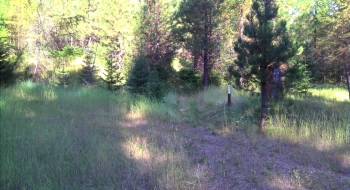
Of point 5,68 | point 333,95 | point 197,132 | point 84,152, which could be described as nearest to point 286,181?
point 84,152

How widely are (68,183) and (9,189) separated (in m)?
0.66

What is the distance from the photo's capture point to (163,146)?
4871 mm

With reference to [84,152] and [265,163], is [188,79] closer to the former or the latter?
[265,163]

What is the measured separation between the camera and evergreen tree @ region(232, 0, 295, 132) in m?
6.45

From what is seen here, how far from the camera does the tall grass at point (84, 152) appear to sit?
11.1 feet

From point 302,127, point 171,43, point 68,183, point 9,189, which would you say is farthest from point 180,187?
point 171,43

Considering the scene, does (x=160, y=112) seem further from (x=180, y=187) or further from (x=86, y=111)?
(x=180, y=187)

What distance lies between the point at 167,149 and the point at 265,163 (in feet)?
5.53

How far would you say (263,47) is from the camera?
6.64 metres

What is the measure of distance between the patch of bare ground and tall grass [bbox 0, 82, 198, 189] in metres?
0.42

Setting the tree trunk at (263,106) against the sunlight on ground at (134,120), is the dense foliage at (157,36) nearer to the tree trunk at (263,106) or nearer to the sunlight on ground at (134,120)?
the sunlight on ground at (134,120)

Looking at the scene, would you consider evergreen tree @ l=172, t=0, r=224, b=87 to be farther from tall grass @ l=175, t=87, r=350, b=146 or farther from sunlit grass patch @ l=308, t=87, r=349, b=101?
tall grass @ l=175, t=87, r=350, b=146

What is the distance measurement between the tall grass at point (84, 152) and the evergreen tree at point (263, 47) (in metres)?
2.53

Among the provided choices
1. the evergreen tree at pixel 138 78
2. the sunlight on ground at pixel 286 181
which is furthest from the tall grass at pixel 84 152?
the evergreen tree at pixel 138 78
